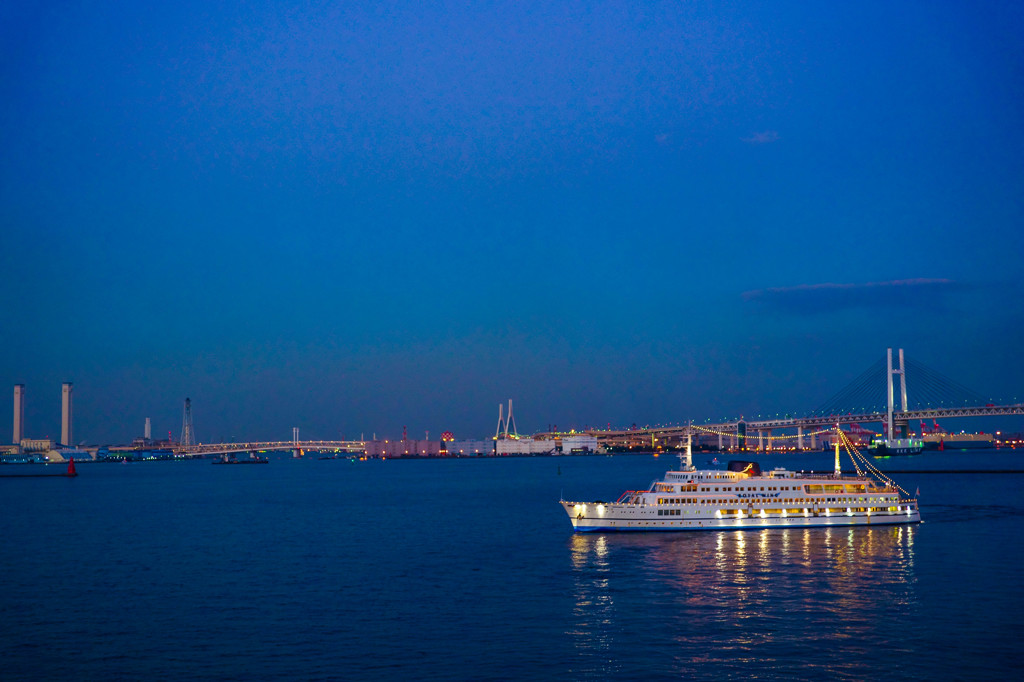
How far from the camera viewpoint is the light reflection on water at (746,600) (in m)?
24.3

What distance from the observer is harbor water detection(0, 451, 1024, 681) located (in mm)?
23984

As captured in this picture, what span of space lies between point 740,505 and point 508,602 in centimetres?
2594

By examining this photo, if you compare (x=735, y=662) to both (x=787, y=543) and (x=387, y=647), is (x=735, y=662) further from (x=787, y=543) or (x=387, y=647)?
(x=787, y=543)

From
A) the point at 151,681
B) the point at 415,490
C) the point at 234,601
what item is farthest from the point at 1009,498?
the point at 151,681

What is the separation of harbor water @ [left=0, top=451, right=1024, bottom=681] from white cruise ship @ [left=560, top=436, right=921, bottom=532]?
135 centimetres

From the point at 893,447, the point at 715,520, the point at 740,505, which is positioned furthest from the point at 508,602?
the point at 893,447

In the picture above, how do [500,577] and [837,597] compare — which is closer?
[837,597]

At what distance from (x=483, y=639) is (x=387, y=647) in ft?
9.22

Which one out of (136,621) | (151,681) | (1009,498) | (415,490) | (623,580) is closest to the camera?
(151,681)

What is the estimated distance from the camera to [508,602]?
3200 centimetres

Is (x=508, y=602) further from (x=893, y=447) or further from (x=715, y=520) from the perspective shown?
(x=893, y=447)

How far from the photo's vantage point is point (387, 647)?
25953mm

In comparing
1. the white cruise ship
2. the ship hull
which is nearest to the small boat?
the ship hull

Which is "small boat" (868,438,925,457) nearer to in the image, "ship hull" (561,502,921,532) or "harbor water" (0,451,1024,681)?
"harbor water" (0,451,1024,681)
